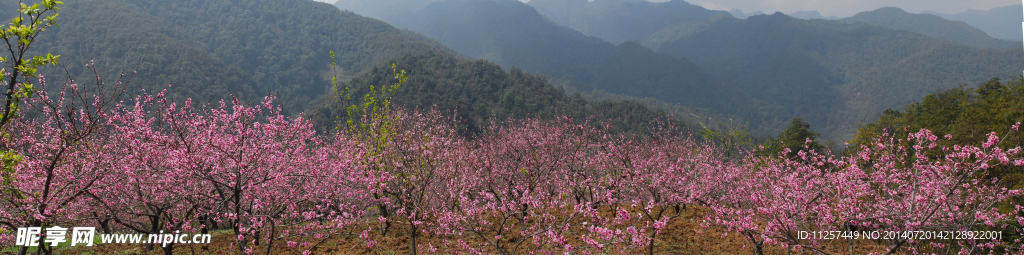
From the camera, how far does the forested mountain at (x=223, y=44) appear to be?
8138 centimetres

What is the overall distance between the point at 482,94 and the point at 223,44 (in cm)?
8222

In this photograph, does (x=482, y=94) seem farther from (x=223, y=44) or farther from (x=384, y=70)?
(x=223, y=44)

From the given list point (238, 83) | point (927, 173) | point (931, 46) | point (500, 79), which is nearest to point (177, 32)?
point (238, 83)

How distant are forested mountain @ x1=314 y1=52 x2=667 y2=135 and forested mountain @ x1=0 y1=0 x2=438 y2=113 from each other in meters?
19.0

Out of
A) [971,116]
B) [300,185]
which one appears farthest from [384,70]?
[300,185]

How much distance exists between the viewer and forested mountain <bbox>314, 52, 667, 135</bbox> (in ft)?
224

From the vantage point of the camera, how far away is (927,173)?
5492mm

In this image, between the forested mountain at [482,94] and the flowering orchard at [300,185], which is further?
the forested mountain at [482,94]

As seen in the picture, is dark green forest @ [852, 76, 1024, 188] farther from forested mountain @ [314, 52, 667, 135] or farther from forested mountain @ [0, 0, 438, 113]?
forested mountain @ [0, 0, 438, 113]

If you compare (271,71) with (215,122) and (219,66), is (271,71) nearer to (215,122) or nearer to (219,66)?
(219,66)

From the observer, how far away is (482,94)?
77125 mm

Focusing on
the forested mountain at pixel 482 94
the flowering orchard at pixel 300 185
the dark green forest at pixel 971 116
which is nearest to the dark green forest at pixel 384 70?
the forested mountain at pixel 482 94

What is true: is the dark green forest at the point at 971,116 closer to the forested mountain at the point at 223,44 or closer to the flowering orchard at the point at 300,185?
the flowering orchard at the point at 300,185

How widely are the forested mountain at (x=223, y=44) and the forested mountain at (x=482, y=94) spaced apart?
19.0 meters
